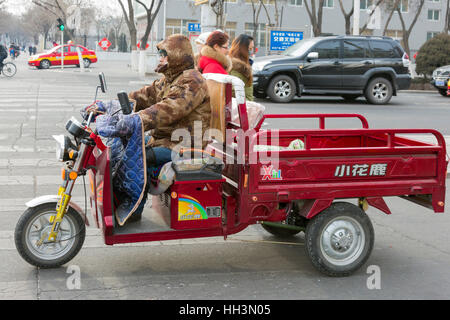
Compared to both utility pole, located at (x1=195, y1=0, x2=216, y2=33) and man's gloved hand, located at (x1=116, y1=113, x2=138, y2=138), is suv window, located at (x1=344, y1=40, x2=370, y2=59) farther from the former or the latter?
man's gloved hand, located at (x1=116, y1=113, x2=138, y2=138)

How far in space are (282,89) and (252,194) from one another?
1382 cm

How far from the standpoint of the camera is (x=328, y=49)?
18406 mm

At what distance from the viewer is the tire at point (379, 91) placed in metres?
19.1

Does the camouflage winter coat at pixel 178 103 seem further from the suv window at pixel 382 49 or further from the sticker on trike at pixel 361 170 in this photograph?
the suv window at pixel 382 49

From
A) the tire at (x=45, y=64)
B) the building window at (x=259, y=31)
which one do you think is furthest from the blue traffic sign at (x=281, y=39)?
the building window at (x=259, y=31)

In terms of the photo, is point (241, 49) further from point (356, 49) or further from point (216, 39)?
point (356, 49)

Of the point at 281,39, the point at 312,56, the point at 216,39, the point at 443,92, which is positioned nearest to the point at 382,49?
the point at 312,56

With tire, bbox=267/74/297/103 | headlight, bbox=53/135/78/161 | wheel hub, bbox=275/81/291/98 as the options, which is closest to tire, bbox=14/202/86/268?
headlight, bbox=53/135/78/161

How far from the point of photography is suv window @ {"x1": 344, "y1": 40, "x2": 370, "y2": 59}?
729 inches

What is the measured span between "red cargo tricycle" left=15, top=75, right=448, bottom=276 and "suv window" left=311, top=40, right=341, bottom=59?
1371cm
